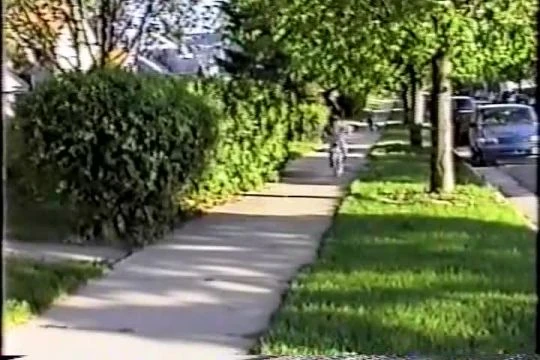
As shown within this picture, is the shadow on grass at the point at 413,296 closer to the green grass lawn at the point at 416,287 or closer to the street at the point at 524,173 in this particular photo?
the green grass lawn at the point at 416,287

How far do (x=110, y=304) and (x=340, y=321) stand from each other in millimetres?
1573

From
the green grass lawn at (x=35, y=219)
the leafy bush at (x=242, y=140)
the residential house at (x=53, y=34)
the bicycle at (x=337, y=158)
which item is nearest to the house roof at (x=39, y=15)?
the residential house at (x=53, y=34)

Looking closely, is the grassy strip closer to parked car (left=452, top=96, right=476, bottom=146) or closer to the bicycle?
the bicycle

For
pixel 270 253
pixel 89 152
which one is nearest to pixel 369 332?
pixel 270 253

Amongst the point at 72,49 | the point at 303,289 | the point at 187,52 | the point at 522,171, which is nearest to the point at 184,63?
the point at 187,52

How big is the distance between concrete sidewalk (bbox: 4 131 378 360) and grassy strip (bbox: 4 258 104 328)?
0.09 m

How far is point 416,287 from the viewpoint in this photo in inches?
269

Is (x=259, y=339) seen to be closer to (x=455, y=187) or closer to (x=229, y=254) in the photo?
(x=229, y=254)

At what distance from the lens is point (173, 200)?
997 cm

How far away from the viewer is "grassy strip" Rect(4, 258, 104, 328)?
20.5 feet

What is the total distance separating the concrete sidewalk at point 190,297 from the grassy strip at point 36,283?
90 mm

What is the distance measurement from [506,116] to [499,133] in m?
0.75

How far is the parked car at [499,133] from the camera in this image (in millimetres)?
18125

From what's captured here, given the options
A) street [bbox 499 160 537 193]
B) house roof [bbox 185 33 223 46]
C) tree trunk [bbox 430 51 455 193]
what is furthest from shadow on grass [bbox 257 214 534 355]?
street [bbox 499 160 537 193]
